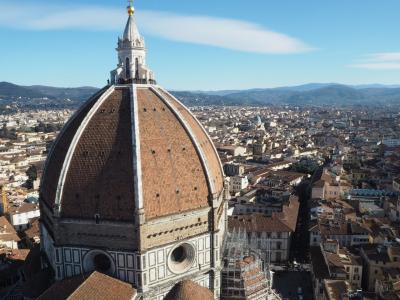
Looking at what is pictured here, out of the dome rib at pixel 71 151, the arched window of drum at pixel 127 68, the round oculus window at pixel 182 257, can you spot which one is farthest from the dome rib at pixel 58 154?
the round oculus window at pixel 182 257

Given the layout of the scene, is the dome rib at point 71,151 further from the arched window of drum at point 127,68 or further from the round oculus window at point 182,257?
the round oculus window at point 182,257

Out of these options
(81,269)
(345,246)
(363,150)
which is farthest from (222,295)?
(363,150)

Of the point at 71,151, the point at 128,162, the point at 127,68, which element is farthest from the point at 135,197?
the point at 127,68

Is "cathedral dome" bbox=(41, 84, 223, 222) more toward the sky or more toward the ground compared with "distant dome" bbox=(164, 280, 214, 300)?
more toward the sky

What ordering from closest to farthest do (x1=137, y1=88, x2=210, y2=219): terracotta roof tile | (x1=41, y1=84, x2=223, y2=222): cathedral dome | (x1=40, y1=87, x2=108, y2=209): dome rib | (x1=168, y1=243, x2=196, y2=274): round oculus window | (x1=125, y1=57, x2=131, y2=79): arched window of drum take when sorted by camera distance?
(x1=41, y1=84, x2=223, y2=222): cathedral dome → (x1=137, y1=88, x2=210, y2=219): terracotta roof tile → (x1=168, y1=243, x2=196, y2=274): round oculus window → (x1=40, y1=87, x2=108, y2=209): dome rib → (x1=125, y1=57, x2=131, y2=79): arched window of drum

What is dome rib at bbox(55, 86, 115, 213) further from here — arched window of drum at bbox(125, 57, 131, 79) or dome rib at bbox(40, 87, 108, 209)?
arched window of drum at bbox(125, 57, 131, 79)

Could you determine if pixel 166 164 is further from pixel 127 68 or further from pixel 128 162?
pixel 127 68

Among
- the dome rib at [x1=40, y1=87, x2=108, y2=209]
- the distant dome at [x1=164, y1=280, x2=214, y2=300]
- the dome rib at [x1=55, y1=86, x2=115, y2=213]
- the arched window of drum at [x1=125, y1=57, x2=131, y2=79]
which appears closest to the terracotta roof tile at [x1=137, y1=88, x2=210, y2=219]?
the arched window of drum at [x1=125, y1=57, x2=131, y2=79]
